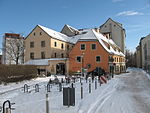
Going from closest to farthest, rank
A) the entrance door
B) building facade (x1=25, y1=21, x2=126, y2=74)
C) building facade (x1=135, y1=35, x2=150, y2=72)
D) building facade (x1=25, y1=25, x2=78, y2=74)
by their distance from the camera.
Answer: building facade (x1=25, y1=21, x2=126, y2=74) → building facade (x1=25, y1=25, x2=78, y2=74) → the entrance door → building facade (x1=135, y1=35, x2=150, y2=72)

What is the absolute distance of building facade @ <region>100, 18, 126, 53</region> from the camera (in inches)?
2422

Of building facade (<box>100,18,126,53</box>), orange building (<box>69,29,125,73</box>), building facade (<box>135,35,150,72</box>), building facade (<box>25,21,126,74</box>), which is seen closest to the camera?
orange building (<box>69,29,125,73</box>)

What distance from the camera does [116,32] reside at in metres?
61.8

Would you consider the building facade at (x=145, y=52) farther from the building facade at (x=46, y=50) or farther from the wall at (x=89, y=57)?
the building facade at (x=46, y=50)

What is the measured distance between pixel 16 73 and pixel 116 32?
45511mm

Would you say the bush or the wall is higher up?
the wall

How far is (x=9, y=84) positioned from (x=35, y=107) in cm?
1283

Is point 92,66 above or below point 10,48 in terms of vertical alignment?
below

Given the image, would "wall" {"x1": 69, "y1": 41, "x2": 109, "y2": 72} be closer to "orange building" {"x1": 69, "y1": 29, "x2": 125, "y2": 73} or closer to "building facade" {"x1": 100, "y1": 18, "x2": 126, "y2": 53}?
"orange building" {"x1": 69, "y1": 29, "x2": 125, "y2": 73}

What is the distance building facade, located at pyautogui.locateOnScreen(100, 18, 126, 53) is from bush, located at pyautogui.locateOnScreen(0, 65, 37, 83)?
132 feet

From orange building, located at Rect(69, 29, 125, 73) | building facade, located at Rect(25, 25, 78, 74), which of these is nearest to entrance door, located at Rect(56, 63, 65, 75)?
building facade, located at Rect(25, 25, 78, 74)

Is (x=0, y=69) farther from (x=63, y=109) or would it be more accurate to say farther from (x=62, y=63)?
(x=62, y=63)

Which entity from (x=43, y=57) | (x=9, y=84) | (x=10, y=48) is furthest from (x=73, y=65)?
(x=10, y=48)

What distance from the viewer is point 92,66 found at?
39.2 m
